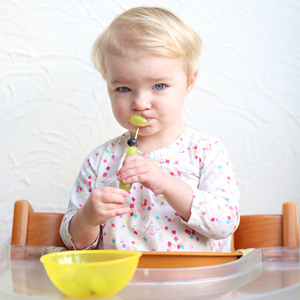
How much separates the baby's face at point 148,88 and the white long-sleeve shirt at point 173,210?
9cm

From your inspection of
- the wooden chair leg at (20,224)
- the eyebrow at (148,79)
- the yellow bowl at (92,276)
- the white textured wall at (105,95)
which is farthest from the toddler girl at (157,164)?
the white textured wall at (105,95)

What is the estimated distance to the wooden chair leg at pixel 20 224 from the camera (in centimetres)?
101

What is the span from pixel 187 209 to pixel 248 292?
0.97ft

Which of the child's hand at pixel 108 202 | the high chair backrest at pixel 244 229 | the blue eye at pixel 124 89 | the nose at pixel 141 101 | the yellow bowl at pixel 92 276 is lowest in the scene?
the yellow bowl at pixel 92 276

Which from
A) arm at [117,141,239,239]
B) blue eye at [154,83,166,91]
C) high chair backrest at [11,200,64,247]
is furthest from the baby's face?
high chair backrest at [11,200,64,247]

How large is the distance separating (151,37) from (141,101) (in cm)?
12

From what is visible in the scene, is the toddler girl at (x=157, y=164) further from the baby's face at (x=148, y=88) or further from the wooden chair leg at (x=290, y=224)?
the wooden chair leg at (x=290, y=224)

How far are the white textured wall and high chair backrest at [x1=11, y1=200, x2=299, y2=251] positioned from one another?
34 centimetres

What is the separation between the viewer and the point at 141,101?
90cm

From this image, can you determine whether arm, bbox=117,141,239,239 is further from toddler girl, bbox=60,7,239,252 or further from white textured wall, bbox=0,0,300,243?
white textured wall, bbox=0,0,300,243

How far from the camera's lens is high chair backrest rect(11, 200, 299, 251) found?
3.22 ft

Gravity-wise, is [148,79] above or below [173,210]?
above

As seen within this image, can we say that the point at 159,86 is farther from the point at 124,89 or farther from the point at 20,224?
the point at 20,224

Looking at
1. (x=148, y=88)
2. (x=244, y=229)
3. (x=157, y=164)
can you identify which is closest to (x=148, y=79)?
(x=148, y=88)
